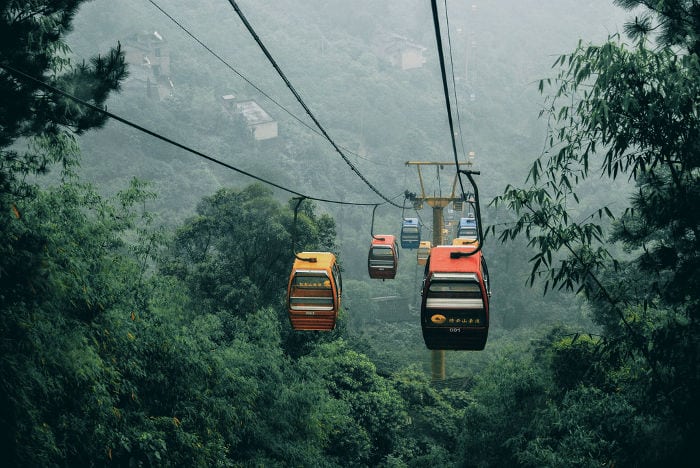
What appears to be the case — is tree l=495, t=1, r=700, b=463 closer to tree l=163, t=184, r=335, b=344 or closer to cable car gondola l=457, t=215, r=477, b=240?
tree l=163, t=184, r=335, b=344

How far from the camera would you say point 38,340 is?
5.86 metres

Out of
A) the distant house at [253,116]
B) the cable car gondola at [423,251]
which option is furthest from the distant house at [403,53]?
the cable car gondola at [423,251]

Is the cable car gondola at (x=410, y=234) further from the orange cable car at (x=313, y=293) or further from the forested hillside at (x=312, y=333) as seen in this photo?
the orange cable car at (x=313, y=293)

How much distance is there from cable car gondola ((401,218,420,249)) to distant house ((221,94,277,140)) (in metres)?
48.0

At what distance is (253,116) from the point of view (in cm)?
6950

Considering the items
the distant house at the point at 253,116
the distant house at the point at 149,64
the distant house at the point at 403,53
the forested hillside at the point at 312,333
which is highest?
the distant house at the point at 403,53

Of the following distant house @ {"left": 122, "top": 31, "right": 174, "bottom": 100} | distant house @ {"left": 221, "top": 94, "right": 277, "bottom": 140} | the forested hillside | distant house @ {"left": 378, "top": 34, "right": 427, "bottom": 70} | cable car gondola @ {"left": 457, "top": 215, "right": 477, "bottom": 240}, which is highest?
distant house @ {"left": 378, "top": 34, "right": 427, "bottom": 70}

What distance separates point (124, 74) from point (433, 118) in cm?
7360

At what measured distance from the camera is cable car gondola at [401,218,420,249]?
71.7ft

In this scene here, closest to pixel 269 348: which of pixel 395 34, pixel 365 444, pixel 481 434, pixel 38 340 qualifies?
pixel 365 444

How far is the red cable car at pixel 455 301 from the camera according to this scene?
793 cm

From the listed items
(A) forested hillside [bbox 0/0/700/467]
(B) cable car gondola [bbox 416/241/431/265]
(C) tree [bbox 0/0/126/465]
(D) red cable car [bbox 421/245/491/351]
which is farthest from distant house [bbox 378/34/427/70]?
(D) red cable car [bbox 421/245/491/351]

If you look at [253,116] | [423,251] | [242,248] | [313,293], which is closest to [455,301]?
[313,293]

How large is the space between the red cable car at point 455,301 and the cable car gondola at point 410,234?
13383 millimetres
